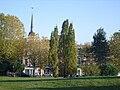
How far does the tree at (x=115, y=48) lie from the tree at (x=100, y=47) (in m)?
3.41

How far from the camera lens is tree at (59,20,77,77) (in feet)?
205

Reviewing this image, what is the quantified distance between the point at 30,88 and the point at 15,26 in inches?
1784

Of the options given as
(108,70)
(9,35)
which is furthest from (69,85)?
(9,35)

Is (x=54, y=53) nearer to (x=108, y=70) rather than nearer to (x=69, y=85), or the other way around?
(x=108, y=70)

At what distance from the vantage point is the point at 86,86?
29828 mm

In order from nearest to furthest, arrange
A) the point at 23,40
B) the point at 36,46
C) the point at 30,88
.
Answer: the point at 30,88
the point at 23,40
the point at 36,46

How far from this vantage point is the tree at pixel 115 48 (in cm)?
7928

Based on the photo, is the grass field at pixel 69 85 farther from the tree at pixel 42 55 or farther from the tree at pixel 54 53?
the tree at pixel 42 55

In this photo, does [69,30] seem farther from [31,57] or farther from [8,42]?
[31,57]

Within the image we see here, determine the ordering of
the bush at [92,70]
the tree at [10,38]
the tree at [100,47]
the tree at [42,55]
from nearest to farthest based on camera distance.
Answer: the tree at [10,38] → the bush at [92,70] → the tree at [42,55] → the tree at [100,47]

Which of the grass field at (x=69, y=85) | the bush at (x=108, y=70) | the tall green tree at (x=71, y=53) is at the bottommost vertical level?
the grass field at (x=69, y=85)

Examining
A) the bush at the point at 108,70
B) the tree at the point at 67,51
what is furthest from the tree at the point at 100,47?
the tree at the point at 67,51

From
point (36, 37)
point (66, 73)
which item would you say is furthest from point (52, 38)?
point (36, 37)

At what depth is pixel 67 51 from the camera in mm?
64000
